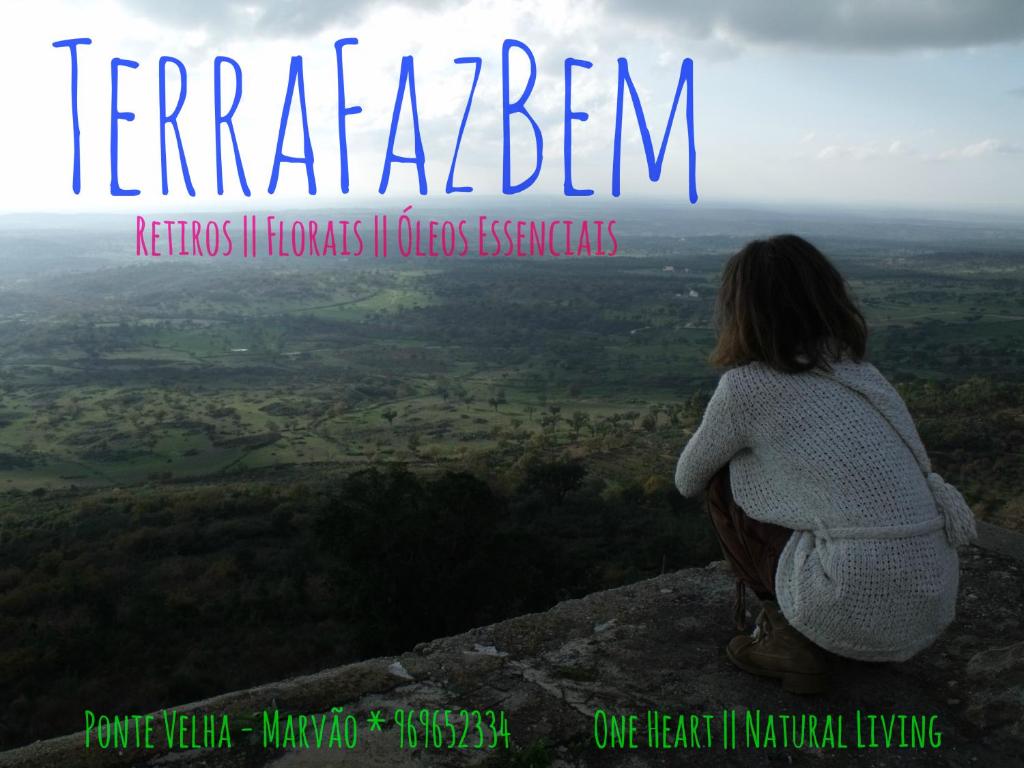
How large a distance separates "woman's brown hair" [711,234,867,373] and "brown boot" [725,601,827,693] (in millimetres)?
875

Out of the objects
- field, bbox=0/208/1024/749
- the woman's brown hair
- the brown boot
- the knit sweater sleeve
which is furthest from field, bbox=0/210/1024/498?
the woman's brown hair

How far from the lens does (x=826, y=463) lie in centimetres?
222

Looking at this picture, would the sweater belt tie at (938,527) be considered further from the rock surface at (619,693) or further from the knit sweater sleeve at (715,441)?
the rock surface at (619,693)

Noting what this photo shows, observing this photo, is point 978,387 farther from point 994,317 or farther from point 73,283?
point 73,283

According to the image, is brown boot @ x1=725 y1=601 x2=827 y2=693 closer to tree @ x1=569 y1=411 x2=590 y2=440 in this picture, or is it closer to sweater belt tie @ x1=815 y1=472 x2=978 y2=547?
sweater belt tie @ x1=815 y1=472 x2=978 y2=547

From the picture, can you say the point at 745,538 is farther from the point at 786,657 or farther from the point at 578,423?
the point at 578,423

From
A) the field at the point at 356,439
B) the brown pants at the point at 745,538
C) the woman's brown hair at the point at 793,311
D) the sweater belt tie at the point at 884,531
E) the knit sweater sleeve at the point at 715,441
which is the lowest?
the field at the point at 356,439

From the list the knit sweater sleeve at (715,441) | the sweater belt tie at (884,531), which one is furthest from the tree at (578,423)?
the sweater belt tie at (884,531)

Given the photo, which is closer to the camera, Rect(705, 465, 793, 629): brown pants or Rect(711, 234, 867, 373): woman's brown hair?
Rect(711, 234, 867, 373): woman's brown hair

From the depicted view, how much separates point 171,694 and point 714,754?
20.5ft

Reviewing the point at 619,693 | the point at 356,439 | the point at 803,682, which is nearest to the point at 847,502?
the point at 803,682

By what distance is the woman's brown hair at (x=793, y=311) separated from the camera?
2287mm

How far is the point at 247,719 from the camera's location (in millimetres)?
2465

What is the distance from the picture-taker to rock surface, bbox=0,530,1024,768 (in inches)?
90.8
